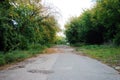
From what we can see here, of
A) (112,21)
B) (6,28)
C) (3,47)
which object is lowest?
(3,47)

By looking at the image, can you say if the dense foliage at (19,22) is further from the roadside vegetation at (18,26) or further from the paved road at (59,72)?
the paved road at (59,72)

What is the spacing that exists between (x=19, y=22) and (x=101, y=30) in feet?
97.7

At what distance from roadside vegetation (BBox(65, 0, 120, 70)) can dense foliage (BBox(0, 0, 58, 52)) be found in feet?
27.2

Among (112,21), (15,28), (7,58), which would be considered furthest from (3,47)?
(112,21)

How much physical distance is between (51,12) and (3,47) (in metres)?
25.7

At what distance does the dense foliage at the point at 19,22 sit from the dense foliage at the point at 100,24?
9.72 m

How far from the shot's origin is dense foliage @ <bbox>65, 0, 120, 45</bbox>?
38531 millimetres

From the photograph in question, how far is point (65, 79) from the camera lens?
416 inches

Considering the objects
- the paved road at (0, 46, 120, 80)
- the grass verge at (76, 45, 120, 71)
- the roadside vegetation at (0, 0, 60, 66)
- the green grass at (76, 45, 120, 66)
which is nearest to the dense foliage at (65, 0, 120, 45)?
the green grass at (76, 45, 120, 66)

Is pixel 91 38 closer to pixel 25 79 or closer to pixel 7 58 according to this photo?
pixel 7 58

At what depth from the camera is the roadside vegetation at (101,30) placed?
3066 cm

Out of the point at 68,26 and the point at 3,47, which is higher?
the point at 68,26

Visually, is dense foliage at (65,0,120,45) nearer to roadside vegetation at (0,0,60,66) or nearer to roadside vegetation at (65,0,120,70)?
roadside vegetation at (65,0,120,70)

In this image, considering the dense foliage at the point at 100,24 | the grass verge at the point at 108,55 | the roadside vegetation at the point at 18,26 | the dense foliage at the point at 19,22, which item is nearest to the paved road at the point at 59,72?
the grass verge at the point at 108,55
